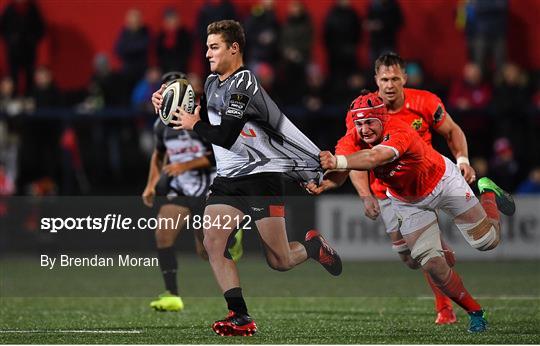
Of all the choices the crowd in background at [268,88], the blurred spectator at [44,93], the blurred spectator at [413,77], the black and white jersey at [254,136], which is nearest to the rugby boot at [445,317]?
the black and white jersey at [254,136]

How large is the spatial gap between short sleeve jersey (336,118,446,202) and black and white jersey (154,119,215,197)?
7.87 ft

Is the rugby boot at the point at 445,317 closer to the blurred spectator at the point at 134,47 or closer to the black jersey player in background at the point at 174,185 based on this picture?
the black jersey player in background at the point at 174,185

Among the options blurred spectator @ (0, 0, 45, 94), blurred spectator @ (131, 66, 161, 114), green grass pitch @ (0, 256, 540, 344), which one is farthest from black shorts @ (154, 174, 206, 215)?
blurred spectator @ (0, 0, 45, 94)

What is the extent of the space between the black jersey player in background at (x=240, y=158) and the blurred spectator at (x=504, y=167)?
9.30 metres

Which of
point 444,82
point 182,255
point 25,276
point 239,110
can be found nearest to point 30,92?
point 182,255

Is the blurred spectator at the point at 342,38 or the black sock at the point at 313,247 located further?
the blurred spectator at the point at 342,38

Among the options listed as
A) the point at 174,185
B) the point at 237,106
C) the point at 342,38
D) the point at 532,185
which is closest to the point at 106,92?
the point at 342,38

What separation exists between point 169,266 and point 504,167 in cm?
834

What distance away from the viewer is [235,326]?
29.6 ft

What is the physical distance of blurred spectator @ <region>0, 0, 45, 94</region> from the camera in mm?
19875

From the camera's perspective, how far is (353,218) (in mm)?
17688

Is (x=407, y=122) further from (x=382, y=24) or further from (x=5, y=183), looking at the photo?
(x=5, y=183)

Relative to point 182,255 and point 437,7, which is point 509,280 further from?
point 437,7

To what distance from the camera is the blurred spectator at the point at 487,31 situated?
19.3 m
